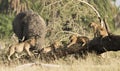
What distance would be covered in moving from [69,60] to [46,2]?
6.04 meters

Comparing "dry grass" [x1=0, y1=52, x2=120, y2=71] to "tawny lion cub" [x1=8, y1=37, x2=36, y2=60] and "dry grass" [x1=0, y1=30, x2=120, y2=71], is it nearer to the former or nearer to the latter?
"dry grass" [x1=0, y1=30, x2=120, y2=71]

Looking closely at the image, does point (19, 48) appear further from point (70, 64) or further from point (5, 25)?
point (5, 25)

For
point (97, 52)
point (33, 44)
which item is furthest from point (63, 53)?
point (33, 44)

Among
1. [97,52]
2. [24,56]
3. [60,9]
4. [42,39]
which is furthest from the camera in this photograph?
[60,9]

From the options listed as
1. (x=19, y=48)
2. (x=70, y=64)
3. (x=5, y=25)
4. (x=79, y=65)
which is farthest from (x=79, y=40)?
(x=5, y=25)

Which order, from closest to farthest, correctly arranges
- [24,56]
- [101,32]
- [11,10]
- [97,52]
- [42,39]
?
[97,52] < [101,32] < [24,56] < [42,39] < [11,10]

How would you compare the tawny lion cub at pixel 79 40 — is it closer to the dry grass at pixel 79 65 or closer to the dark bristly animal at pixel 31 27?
the dry grass at pixel 79 65

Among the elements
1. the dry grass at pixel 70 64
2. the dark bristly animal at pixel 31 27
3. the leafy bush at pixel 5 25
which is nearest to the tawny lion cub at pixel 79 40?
the dry grass at pixel 70 64

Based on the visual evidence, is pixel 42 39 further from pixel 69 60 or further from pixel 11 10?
pixel 11 10

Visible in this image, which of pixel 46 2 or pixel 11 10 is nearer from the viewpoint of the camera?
pixel 46 2

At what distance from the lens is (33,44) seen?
15.1 meters

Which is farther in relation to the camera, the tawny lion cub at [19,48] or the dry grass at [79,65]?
the tawny lion cub at [19,48]

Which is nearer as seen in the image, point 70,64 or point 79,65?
point 79,65


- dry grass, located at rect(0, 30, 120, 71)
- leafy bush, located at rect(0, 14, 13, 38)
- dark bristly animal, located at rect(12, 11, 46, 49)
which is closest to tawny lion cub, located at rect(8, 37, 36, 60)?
dry grass, located at rect(0, 30, 120, 71)
